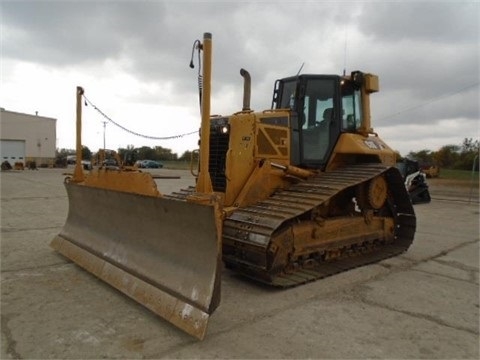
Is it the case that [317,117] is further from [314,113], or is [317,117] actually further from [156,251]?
[156,251]

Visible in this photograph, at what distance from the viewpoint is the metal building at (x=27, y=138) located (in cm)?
4188

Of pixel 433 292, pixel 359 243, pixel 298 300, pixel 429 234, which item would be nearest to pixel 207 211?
pixel 298 300

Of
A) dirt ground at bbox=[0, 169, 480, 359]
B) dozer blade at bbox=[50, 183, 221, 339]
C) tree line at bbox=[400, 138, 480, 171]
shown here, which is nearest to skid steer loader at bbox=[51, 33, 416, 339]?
dozer blade at bbox=[50, 183, 221, 339]

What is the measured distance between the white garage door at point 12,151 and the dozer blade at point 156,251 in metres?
41.0

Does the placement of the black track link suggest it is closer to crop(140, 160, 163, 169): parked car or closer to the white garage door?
the white garage door

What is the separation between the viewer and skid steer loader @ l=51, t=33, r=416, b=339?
3848 millimetres

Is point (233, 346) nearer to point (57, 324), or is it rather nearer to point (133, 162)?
point (57, 324)

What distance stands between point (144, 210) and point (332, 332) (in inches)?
93.2

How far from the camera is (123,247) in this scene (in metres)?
4.88

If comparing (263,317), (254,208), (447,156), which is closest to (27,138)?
(254,208)

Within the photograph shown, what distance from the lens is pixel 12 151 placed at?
1662 inches

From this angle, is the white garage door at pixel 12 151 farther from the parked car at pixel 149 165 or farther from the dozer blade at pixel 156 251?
the dozer blade at pixel 156 251

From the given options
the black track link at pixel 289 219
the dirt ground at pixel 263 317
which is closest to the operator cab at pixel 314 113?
the black track link at pixel 289 219

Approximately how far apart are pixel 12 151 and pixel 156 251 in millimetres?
44246
